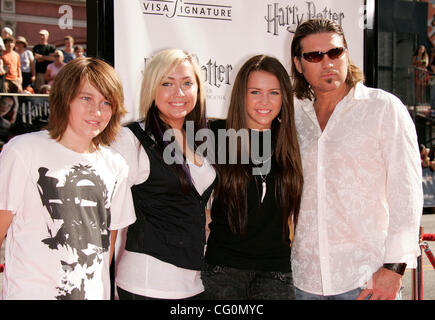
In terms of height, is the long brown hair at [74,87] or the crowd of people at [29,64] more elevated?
the crowd of people at [29,64]

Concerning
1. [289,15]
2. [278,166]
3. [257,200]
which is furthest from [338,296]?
[289,15]

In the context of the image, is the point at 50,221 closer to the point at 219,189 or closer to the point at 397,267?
the point at 219,189

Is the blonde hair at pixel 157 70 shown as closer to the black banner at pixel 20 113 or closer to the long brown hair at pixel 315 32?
the long brown hair at pixel 315 32

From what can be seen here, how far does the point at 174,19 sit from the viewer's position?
2729 mm

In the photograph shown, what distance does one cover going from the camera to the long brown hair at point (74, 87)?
2061mm

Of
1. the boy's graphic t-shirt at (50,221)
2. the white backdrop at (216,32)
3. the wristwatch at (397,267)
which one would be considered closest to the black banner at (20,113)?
the white backdrop at (216,32)

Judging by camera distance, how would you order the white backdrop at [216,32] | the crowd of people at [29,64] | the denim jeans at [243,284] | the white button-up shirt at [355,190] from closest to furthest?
the white button-up shirt at [355,190] → the denim jeans at [243,284] → the white backdrop at [216,32] → the crowd of people at [29,64]

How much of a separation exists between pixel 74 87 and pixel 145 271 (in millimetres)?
917

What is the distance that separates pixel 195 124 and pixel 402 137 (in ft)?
3.58

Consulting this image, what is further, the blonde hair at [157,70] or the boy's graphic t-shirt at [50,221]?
the blonde hair at [157,70]

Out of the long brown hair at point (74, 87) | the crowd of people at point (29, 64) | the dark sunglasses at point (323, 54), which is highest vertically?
the crowd of people at point (29, 64)

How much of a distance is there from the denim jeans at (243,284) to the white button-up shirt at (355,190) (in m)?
0.18
